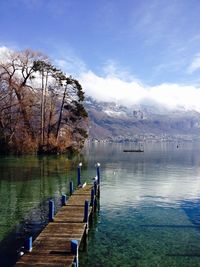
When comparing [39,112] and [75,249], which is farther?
[39,112]

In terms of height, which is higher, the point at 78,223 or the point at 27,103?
the point at 27,103

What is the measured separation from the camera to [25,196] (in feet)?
124

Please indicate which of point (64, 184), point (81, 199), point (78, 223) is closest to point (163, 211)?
point (81, 199)

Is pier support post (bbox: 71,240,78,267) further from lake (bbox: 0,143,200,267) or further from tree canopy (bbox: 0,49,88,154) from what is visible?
tree canopy (bbox: 0,49,88,154)

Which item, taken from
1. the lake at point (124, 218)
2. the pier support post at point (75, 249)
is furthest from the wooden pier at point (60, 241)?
the lake at point (124, 218)

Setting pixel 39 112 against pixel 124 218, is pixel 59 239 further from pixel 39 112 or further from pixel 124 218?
pixel 39 112

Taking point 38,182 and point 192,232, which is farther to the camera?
point 38,182

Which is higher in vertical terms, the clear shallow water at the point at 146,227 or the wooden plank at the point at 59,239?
the wooden plank at the point at 59,239

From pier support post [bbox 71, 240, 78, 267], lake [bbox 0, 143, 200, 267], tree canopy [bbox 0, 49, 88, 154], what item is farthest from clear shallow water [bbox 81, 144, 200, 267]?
tree canopy [bbox 0, 49, 88, 154]

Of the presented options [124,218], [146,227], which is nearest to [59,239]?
[146,227]

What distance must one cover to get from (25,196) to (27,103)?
51.9 m

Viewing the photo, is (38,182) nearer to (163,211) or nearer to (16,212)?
(16,212)

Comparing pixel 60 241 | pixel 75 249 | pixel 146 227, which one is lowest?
pixel 146 227

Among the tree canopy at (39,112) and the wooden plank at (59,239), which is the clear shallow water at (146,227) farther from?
the tree canopy at (39,112)
